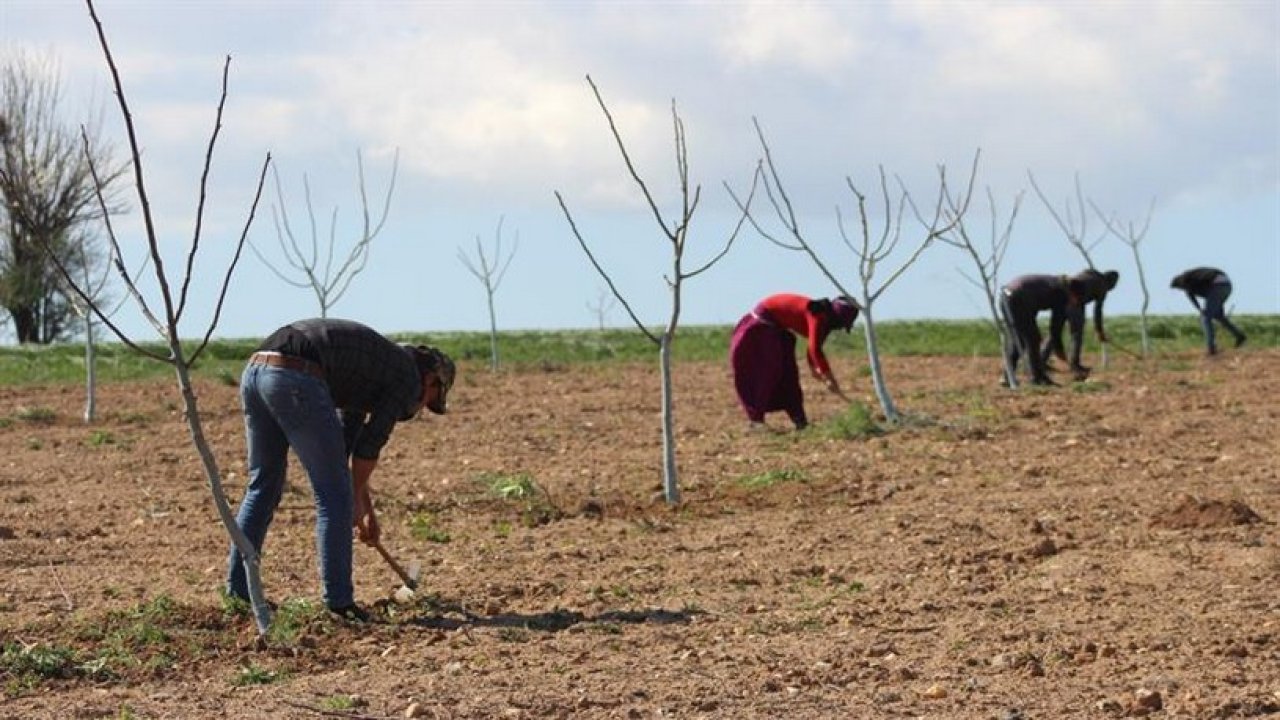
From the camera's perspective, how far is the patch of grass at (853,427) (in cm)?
1438

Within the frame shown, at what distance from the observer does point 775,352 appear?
49.5 feet

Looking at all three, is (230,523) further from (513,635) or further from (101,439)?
(101,439)

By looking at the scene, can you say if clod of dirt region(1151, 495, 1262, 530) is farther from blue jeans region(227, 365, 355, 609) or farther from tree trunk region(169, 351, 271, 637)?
tree trunk region(169, 351, 271, 637)

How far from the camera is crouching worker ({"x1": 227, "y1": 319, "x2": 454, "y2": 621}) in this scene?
7191 millimetres

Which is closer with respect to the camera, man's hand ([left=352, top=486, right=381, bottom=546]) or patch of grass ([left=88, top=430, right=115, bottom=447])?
man's hand ([left=352, top=486, right=381, bottom=546])

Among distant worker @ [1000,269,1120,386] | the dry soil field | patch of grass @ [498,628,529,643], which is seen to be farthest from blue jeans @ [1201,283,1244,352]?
patch of grass @ [498,628,529,643]

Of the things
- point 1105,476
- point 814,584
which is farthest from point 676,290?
point 814,584

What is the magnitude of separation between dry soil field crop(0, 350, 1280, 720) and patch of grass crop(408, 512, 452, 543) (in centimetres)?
2

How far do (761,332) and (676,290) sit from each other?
3837 mm

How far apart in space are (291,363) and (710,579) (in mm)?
2251

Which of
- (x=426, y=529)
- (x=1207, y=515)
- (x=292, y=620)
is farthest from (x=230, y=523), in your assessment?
(x=1207, y=515)

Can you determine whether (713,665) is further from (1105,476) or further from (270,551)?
(1105,476)

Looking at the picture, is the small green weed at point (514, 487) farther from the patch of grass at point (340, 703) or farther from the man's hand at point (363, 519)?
the patch of grass at point (340, 703)

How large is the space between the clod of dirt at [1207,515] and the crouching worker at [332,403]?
12.3ft
